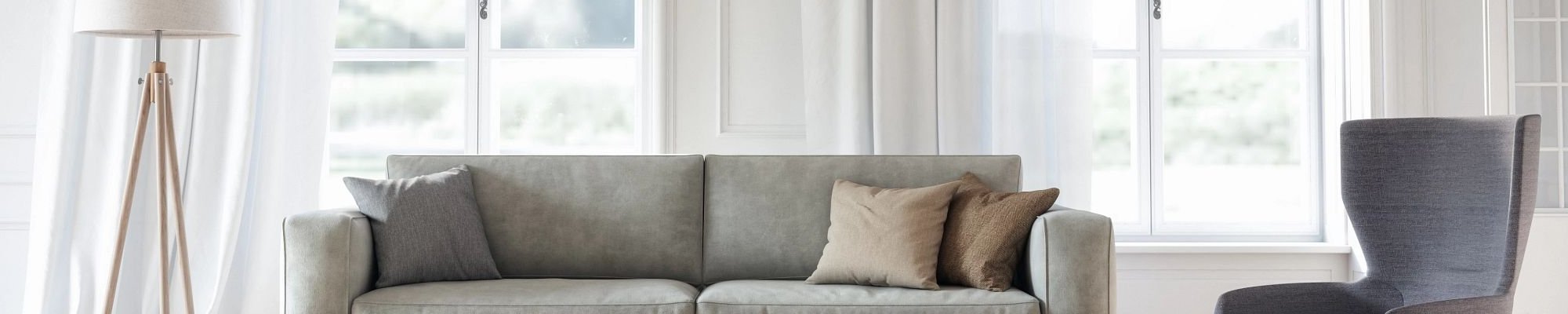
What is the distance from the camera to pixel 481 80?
138 inches

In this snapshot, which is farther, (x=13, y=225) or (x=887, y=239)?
(x=13, y=225)

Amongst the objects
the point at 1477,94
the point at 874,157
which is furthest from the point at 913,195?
the point at 1477,94

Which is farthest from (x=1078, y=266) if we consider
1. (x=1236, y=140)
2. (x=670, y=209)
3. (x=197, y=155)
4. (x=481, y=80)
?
(x=197, y=155)

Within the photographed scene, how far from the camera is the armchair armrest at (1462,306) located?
156 cm

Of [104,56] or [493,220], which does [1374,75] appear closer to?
[493,220]

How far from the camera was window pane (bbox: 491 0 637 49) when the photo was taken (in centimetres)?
349

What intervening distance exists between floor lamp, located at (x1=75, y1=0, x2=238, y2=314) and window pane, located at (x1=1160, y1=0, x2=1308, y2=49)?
2.96m

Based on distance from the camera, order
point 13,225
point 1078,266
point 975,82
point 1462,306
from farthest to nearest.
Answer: point 13,225
point 975,82
point 1078,266
point 1462,306

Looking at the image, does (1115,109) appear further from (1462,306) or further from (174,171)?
(174,171)

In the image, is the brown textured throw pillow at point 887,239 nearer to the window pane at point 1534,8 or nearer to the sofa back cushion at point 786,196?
the sofa back cushion at point 786,196

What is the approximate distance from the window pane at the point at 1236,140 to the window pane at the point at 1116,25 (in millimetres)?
173

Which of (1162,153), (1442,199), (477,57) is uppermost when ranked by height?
(477,57)

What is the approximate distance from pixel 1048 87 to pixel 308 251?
2.22 metres

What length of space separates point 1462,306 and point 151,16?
115 inches
